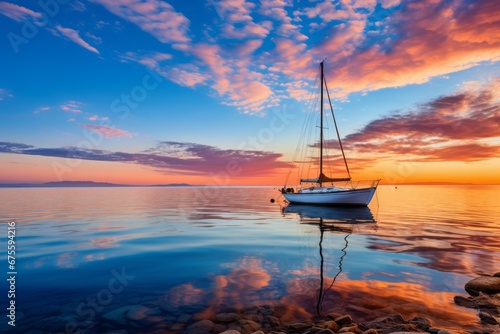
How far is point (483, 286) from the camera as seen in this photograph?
9.12 m

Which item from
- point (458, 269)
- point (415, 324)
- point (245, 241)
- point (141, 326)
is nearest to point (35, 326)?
point (141, 326)

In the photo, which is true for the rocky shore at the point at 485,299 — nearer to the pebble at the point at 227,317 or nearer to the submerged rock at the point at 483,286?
the submerged rock at the point at 483,286

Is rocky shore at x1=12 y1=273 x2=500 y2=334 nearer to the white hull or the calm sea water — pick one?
the calm sea water

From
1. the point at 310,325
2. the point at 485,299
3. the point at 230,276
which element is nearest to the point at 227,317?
the point at 310,325

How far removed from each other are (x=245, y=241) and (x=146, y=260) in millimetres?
6562

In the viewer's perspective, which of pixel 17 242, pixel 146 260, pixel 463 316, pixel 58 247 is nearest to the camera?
pixel 463 316

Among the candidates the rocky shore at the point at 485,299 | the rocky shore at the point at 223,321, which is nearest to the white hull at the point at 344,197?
the rocky shore at the point at 485,299

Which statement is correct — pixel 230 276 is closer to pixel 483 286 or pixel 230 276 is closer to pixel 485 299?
pixel 485 299

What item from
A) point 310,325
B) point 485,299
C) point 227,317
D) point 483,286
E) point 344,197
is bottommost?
point 227,317

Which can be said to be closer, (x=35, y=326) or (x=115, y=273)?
(x=35, y=326)

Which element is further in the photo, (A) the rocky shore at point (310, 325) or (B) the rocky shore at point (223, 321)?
(B) the rocky shore at point (223, 321)

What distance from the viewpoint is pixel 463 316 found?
7.35 m

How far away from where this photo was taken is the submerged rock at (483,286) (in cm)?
899

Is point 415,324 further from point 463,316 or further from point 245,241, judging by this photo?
point 245,241
